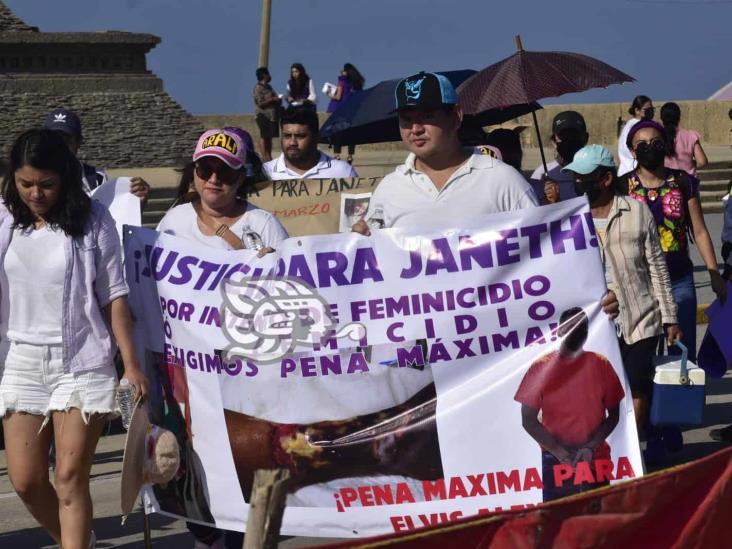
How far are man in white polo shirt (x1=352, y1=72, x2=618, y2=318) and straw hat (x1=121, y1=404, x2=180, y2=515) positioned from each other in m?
1.11

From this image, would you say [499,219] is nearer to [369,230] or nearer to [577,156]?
[369,230]

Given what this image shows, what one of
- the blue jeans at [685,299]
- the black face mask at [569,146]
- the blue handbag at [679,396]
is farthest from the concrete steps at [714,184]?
the blue handbag at [679,396]

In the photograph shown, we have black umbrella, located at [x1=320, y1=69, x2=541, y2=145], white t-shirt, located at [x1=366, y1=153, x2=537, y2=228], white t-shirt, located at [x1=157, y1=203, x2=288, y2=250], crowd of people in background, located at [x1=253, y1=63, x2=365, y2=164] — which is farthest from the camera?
crowd of people in background, located at [x1=253, y1=63, x2=365, y2=164]

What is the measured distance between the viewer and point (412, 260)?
584cm

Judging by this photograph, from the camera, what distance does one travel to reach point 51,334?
574 centimetres

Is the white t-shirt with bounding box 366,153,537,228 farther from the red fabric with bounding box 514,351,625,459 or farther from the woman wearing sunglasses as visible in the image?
the red fabric with bounding box 514,351,625,459

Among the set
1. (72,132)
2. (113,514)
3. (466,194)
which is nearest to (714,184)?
(72,132)

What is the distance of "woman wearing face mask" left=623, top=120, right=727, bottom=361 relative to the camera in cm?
834

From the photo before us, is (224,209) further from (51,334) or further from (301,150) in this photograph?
(301,150)

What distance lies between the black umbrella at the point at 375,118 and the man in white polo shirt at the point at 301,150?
2.52m

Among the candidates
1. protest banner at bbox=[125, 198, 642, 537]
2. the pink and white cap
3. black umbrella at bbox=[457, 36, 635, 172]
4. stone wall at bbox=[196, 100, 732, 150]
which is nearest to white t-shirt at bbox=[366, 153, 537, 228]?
protest banner at bbox=[125, 198, 642, 537]

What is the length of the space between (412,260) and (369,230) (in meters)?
0.29

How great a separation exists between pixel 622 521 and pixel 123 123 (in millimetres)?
27758

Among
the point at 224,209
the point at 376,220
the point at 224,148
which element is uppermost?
the point at 224,148
